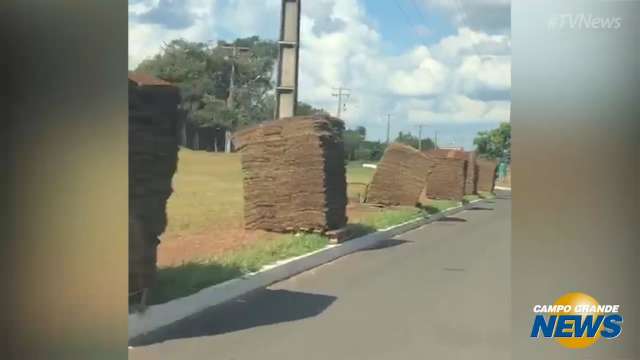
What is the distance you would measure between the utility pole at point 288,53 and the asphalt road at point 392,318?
829mm

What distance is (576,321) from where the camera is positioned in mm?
2547

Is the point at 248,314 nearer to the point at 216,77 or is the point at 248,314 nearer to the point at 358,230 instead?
the point at 216,77

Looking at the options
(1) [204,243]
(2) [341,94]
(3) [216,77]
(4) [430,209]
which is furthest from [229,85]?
(4) [430,209]

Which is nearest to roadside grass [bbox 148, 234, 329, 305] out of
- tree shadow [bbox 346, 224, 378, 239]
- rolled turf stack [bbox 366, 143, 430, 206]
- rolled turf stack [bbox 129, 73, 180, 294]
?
rolled turf stack [bbox 129, 73, 180, 294]

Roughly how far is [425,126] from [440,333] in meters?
0.77

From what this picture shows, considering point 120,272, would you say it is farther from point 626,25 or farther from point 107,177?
point 626,25

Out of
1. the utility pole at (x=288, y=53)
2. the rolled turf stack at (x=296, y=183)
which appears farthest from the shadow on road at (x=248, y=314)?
the rolled turf stack at (x=296, y=183)

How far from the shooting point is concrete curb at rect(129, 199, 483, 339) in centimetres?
272

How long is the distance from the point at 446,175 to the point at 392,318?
76.4 inches

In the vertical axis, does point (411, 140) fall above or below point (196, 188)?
above

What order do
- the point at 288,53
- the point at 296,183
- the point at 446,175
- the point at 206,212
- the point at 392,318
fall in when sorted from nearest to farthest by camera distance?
1. the point at 288,53
2. the point at 392,318
3. the point at 206,212
4. the point at 446,175
5. the point at 296,183

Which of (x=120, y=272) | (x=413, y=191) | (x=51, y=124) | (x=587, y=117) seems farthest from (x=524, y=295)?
(x=413, y=191)

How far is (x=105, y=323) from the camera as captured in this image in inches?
102

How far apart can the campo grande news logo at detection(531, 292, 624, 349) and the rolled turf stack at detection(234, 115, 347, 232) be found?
1.89 m
